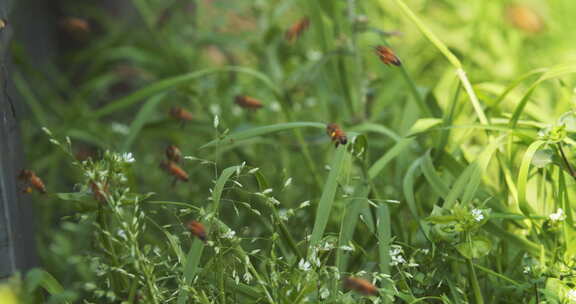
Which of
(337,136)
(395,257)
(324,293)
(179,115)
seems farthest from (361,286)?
(179,115)

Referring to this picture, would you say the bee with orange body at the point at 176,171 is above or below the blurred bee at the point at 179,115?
above

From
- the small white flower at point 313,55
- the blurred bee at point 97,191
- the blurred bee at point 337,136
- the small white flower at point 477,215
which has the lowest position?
the small white flower at point 313,55

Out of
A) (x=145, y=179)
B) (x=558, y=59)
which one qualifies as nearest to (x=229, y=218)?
(x=145, y=179)

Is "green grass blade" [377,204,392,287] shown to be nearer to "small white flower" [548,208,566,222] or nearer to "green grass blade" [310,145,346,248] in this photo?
"green grass blade" [310,145,346,248]

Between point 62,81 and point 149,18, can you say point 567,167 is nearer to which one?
point 149,18

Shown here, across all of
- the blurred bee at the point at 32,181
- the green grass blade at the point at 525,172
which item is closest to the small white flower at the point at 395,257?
the green grass blade at the point at 525,172

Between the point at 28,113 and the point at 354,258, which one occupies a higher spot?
the point at 354,258

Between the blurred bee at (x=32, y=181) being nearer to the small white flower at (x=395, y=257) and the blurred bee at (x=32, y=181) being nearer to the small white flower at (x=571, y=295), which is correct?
the small white flower at (x=395, y=257)
